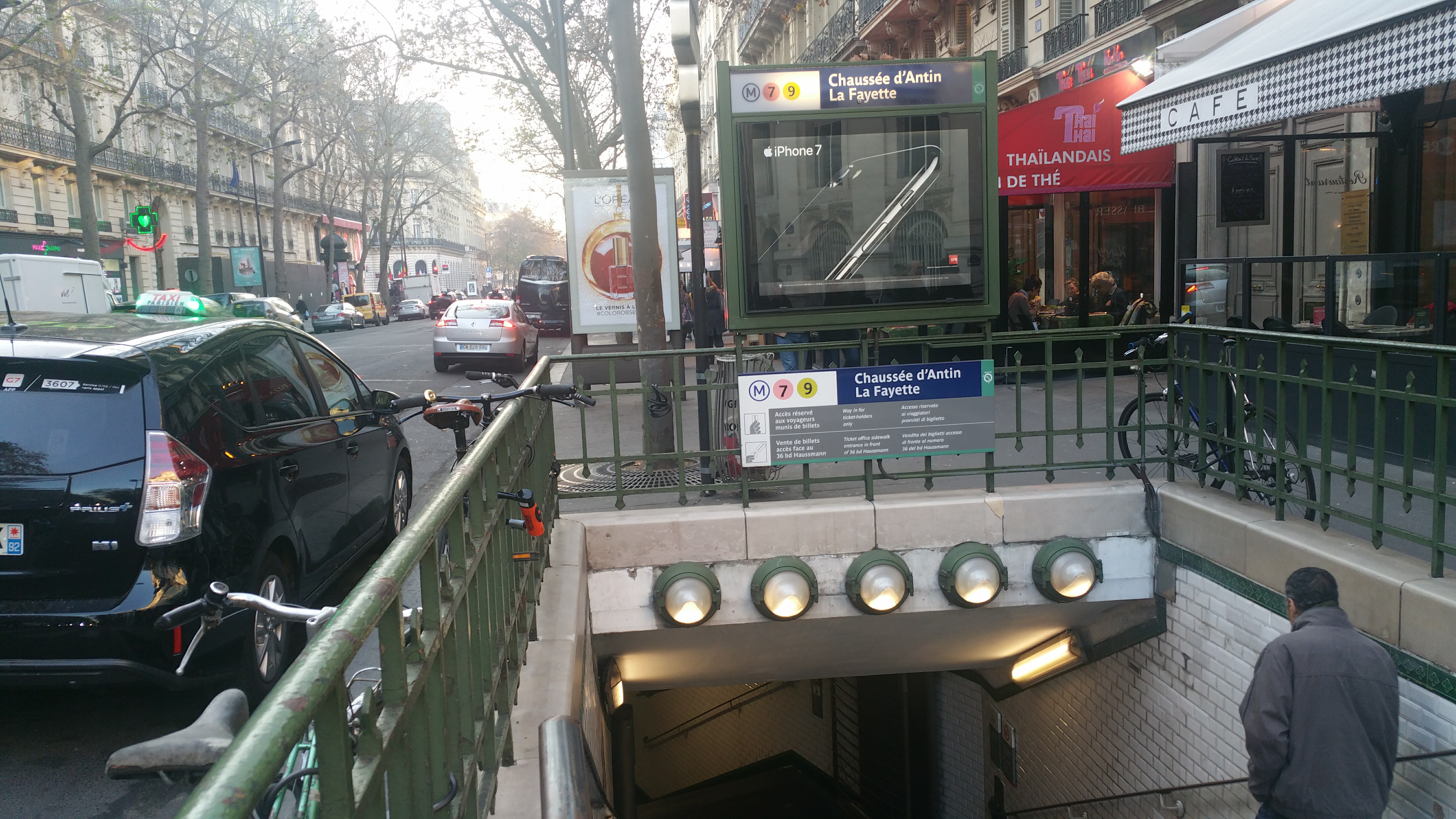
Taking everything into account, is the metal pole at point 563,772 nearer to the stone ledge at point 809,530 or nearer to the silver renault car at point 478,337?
the stone ledge at point 809,530

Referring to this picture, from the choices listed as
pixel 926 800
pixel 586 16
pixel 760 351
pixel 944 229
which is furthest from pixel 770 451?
pixel 586 16

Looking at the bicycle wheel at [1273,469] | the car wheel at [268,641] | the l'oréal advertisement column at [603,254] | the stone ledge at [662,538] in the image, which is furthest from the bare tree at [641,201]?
the bicycle wheel at [1273,469]

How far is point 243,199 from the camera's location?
204 ft

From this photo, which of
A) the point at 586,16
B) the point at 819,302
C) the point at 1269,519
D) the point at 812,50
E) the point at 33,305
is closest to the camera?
the point at 1269,519

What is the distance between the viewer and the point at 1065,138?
13438 millimetres

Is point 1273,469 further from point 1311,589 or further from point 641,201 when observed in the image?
point 641,201

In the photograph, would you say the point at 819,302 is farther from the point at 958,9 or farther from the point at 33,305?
the point at 958,9

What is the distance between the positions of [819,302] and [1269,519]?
2.83 meters

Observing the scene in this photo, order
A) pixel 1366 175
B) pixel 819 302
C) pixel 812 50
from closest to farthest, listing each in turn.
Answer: pixel 819 302 → pixel 1366 175 → pixel 812 50

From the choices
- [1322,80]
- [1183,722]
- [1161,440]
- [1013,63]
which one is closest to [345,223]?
[1013,63]

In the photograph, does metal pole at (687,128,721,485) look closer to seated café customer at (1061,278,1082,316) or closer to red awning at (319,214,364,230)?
seated café customer at (1061,278,1082,316)

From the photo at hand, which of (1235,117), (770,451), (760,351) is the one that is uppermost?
(1235,117)

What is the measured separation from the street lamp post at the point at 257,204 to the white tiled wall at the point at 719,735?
2899cm

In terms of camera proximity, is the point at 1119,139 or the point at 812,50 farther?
the point at 812,50
